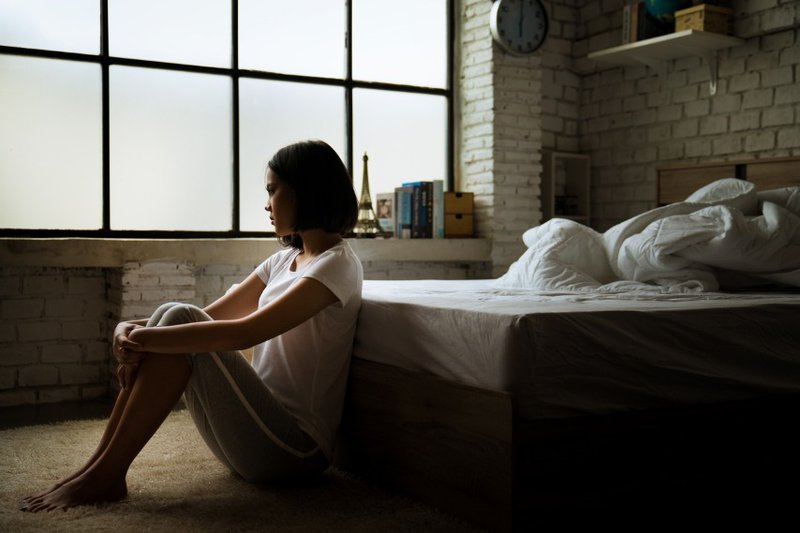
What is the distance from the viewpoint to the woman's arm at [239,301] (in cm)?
258

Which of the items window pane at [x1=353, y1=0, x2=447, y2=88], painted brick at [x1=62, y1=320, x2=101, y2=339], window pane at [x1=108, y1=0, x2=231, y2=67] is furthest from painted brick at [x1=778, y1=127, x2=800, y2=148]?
painted brick at [x1=62, y1=320, x2=101, y2=339]

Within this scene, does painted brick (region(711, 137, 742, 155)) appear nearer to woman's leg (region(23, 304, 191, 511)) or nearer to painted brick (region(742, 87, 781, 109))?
painted brick (region(742, 87, 781, 109))

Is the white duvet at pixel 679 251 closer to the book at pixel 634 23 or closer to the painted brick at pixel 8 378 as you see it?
the book at pixel 634 23

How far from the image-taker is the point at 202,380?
2.10m

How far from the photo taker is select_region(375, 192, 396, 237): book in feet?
14.9

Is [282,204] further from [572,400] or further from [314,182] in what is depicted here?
[572,400]

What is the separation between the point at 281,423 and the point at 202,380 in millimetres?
229

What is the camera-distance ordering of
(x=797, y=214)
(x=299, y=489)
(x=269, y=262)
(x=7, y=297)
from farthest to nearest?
1. (x=7, y=297)
2. (x=797, y=214)
3. (x=269, y=262)
4. (x=299, y=489)

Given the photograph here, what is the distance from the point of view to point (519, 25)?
4.65 meters

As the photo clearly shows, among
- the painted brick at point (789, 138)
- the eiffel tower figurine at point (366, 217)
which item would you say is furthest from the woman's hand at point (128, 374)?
the painted brick at point (789, 138)

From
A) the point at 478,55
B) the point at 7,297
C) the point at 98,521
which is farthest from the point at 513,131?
the point at 98,521

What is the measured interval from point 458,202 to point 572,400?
282 cm

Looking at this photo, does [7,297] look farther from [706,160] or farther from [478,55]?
[706,160]

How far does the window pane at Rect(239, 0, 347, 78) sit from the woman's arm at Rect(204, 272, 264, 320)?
1.97 metres
